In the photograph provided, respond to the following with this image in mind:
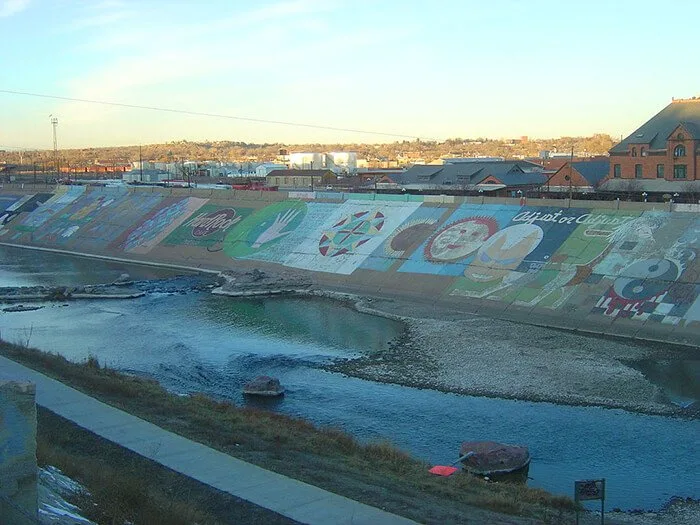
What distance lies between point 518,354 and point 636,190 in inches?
1373

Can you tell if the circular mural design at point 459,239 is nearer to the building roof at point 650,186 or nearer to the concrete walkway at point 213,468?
the building roof at point 650,186

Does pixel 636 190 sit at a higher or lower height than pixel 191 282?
higher

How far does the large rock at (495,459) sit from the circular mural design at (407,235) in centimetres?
2689

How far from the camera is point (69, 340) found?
32.7 meters

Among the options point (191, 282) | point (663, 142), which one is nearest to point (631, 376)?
point (191, 282)

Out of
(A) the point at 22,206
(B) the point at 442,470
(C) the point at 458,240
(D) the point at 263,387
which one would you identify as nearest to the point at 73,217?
(A) the point at 22,206

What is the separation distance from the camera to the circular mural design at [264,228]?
5316 cm

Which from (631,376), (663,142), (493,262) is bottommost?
→ (631,376)

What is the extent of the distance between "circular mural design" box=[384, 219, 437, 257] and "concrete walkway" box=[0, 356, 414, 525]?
27889 mm

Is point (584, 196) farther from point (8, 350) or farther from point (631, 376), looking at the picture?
point (8, 350)

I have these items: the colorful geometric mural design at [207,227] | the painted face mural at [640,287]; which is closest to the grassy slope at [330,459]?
the painted face mural at [640,287]

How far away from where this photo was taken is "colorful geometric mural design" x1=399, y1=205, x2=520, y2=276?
42219mm

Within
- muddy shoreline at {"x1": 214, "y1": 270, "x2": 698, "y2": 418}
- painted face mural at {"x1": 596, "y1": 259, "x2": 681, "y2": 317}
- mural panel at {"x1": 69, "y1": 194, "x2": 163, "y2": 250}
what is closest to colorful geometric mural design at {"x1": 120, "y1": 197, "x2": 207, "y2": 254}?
A: mural panel at {"x1": 69, "y1": 194, "x2": 163, "y2": 250}

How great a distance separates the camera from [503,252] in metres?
41.6
